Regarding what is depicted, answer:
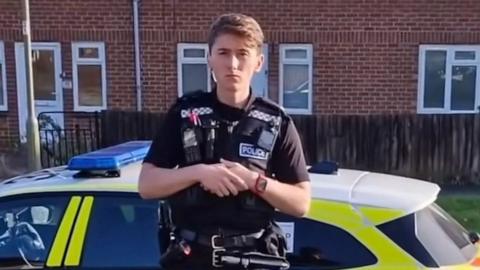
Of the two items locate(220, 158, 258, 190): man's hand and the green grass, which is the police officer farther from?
the green grass

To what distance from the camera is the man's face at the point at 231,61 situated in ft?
7.00

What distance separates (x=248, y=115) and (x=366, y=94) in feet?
31.5

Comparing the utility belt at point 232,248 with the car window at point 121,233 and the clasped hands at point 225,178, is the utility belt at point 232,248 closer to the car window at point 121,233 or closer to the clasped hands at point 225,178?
the clasped hands at point 225,178

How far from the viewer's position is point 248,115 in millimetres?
2189

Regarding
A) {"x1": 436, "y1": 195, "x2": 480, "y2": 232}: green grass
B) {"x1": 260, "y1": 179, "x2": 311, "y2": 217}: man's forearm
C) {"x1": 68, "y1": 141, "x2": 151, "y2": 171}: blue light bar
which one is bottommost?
{"x1": 436, "y1": 195, "x2": 480, "y2": 232}: green grass

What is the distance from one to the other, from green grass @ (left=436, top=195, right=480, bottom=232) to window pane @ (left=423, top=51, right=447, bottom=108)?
3334mm

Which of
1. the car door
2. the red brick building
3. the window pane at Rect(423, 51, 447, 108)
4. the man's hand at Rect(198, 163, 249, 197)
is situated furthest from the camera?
the window pane at Rect(423, 51, 447, 108)

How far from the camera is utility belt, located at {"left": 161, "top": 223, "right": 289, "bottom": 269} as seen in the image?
2166 millimetres

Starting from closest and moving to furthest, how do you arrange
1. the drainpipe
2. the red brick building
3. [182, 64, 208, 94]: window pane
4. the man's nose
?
the man's nose
the red brick building
the drainpipe
[182, 64, 208, 94]: window pane

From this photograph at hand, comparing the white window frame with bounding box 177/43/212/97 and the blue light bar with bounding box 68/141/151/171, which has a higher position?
the white window frame with bounding box 177/43/212/97

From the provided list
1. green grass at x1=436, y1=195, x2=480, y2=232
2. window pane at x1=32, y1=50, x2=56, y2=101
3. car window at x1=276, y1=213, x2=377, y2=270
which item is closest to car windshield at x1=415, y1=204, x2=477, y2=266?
car window at x1=276, y1=213, x2=377, y2=270

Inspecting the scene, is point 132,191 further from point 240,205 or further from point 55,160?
point 55,160

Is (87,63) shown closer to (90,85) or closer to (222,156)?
(90,85)

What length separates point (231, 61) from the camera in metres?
2.13
